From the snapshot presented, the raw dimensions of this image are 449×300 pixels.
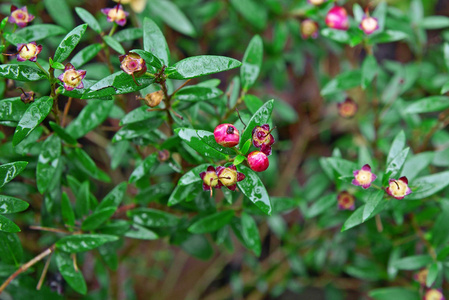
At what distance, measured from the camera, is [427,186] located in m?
1.50

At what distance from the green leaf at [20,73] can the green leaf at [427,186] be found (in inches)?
50.1

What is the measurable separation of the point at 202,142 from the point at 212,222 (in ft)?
1.72

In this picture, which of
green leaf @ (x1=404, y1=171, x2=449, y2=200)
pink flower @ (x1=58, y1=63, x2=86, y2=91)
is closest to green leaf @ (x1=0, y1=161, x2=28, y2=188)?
pink flower @ (x1=58, y1=63, x2=86, y2=91)

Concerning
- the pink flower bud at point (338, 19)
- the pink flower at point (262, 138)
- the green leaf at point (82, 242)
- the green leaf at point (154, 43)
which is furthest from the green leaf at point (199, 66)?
the pink flower bud at point (338, 19)

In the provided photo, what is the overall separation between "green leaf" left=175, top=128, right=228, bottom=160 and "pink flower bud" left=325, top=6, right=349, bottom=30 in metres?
0.92

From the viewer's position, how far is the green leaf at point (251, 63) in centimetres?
156

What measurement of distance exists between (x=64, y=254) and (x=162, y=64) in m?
0.78

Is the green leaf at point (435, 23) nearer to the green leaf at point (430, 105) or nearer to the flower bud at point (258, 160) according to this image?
the green leaf at point (430, 105)

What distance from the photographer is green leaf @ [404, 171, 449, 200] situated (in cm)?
148

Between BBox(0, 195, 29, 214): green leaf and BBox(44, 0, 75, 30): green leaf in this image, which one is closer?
BBox(0, 195, 29, 214): green leaf

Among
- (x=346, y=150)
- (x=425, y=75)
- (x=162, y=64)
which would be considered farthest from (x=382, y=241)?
(x=162, y=64)

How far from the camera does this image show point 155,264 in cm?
270

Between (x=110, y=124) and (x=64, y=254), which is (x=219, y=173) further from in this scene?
(x=110, y=124)

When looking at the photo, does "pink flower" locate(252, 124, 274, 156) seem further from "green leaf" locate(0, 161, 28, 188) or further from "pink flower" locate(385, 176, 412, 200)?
"green leaf" locate(0, 161, 28, 188)
